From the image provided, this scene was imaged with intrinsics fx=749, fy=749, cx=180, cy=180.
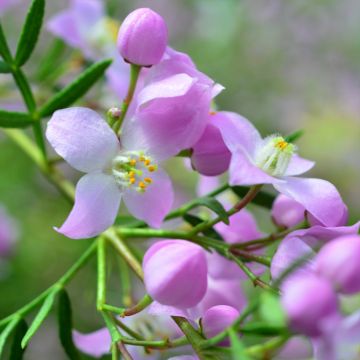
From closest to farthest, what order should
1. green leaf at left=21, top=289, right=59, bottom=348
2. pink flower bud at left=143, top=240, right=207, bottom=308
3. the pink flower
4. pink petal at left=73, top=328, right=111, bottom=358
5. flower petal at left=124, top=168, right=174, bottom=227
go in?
1. pink flower bud at left=143, top=240, right=207, bottom=308
2. green leaf at left=21, top=289, right=59, bottom=348
3. flower petal at left=124, top=168, right=174, bottom=227
4. pink petal at left=73, top=328, right=111, bottom=358
5. the pink flower

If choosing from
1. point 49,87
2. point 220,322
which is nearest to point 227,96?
point 49,87

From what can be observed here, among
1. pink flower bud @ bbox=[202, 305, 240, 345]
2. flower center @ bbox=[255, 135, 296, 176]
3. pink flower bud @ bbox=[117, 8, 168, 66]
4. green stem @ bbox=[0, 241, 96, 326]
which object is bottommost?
green stem @ bbox=[0, 241, 96, 326]

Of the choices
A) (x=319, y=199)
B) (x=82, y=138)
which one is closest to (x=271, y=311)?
(x=319, y=199)

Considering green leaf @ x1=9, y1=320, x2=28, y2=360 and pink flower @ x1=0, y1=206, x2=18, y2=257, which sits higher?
green leaf @ x1=9, y1=320, x2=28, y2=360

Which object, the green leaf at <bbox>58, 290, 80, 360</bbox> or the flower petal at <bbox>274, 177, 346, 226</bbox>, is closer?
the flower petal at <bbox>274, 177, 346, 226</bbox>

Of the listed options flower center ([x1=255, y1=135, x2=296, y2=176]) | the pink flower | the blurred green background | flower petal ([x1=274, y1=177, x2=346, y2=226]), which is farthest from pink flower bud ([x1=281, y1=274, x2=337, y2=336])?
the blurred green background

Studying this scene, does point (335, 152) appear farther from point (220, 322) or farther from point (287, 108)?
point (220, 322)

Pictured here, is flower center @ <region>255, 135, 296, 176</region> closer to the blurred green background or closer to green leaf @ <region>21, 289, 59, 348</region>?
green leaf @ <region>21, 289, 59, 348</region>
